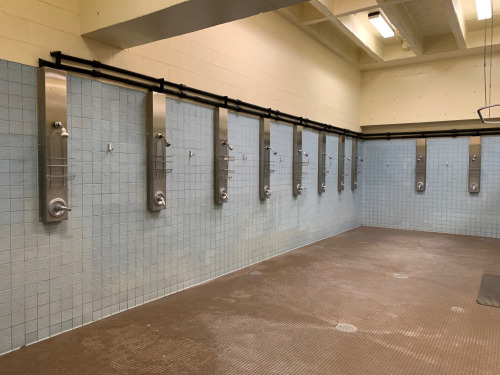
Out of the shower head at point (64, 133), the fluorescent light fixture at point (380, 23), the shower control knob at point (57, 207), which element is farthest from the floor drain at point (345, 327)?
the fluorescent light fixture at point (380, 23)

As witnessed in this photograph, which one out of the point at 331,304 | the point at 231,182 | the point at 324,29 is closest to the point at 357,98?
the point at 324,29

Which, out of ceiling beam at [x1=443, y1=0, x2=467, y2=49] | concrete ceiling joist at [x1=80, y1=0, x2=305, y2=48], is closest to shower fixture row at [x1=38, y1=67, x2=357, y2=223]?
concrete ceiling joist at [x1=80, y1=0, x2=305, y2=48]

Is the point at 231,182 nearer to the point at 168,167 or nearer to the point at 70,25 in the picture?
the point at 168,167

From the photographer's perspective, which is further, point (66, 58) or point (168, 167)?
point (168, 167)

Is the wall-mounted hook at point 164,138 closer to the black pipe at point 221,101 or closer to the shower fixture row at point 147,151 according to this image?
the shower fixture row at point 147,151

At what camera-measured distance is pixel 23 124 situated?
8.19 feet

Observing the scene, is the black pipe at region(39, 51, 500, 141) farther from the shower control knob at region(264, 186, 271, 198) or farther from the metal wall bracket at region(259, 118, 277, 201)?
the shower control knob at region(264, 186, 271, 198)

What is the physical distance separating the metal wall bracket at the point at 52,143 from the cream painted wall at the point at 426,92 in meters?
6.65

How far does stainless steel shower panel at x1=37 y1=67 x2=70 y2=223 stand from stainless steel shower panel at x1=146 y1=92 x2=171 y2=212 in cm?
79

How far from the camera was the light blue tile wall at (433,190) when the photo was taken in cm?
688

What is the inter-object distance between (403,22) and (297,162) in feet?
8.56

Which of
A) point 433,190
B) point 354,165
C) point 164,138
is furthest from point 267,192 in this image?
point 433,190

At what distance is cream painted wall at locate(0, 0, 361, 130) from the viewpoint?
2537 mm

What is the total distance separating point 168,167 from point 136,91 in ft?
2.51
